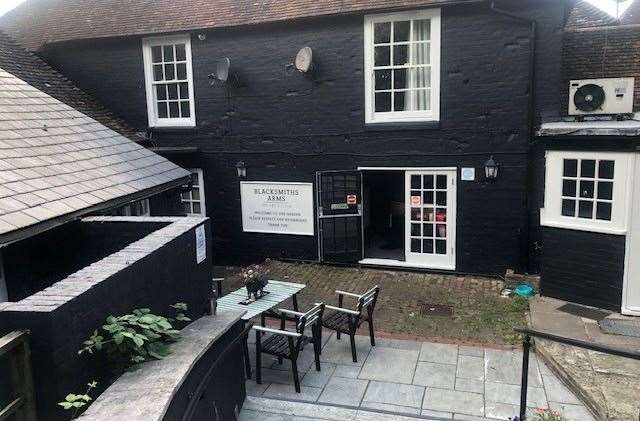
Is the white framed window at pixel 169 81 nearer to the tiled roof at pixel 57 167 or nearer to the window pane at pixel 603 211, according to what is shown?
the tiled roof at pixel 57 167

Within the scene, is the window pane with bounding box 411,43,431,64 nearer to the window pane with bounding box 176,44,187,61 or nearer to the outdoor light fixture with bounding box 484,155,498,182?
the outdoor light fixture with bounding box 484,155,498,182

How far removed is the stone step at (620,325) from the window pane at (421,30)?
606cm

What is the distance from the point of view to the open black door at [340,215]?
38.5 feet

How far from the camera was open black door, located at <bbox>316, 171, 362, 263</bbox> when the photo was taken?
11.7m

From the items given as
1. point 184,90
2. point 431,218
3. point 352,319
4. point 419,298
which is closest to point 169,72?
point 184,90

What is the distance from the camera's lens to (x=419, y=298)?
32.5 feet

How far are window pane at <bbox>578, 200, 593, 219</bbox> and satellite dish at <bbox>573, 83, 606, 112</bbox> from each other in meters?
1.78

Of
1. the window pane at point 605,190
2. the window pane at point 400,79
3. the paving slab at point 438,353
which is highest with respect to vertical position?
the window pane at point 400,79

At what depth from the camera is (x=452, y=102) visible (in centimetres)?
1073

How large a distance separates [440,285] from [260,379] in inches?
197

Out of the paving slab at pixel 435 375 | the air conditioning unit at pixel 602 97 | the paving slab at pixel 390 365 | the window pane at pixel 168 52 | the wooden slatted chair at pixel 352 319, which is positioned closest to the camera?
the paving slab at pixel 435 375

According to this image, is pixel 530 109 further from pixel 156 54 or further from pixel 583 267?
pixel 156 54

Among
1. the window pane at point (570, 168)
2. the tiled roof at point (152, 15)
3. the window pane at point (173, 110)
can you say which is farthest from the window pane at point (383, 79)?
the window pane at point (173, 110)

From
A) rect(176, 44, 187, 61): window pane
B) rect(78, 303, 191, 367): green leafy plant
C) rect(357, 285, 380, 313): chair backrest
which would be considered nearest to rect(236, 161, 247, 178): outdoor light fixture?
rect(176, 44, 187, 61): window pane
